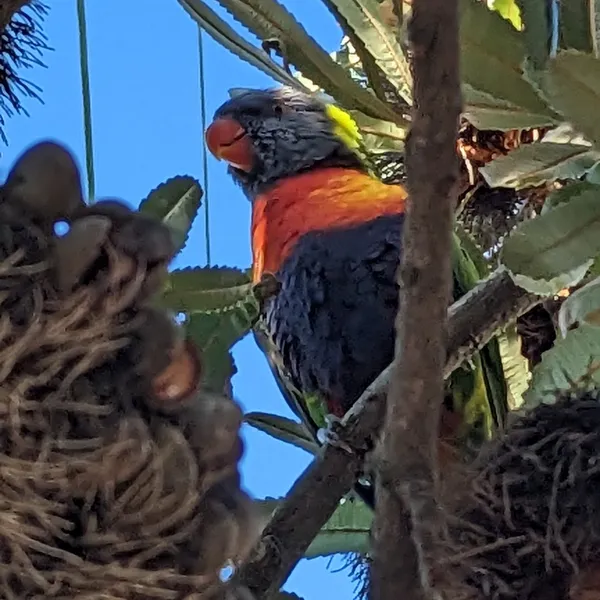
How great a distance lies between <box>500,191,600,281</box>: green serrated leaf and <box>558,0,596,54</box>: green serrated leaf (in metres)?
0.19

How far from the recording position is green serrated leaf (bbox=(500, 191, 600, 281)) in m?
0.49

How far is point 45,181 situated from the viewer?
1.14 ft

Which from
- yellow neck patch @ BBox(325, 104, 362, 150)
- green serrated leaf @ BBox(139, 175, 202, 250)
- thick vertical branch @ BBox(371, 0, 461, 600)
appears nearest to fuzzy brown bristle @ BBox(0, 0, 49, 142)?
green serrated leaf @ BBox(139, 175, 202, 250)

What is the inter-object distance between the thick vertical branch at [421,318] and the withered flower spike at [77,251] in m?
0.11

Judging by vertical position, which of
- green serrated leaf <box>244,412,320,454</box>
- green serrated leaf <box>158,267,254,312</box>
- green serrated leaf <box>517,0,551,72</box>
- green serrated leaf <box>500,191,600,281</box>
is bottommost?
green serrated leaf <box>244,412,320,454</box>

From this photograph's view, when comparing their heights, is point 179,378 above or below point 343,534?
above

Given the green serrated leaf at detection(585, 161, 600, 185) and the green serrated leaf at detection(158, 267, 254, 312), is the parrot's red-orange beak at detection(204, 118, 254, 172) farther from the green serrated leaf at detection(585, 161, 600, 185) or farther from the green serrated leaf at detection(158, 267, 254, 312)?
the green serrated leaf at detection(585, 161, 600, 185)

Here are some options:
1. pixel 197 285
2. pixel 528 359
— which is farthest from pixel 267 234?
pixel 197 285

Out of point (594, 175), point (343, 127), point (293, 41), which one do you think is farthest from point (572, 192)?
point (343, 127)

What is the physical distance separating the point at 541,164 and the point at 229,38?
0.34m

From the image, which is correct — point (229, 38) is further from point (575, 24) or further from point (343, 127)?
point (343, 127)

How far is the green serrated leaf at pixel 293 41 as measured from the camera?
2.35ft

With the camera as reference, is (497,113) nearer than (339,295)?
Yes

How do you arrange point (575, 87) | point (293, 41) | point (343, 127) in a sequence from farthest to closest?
point (343, 127), point (293, 41), point (575, 87)
